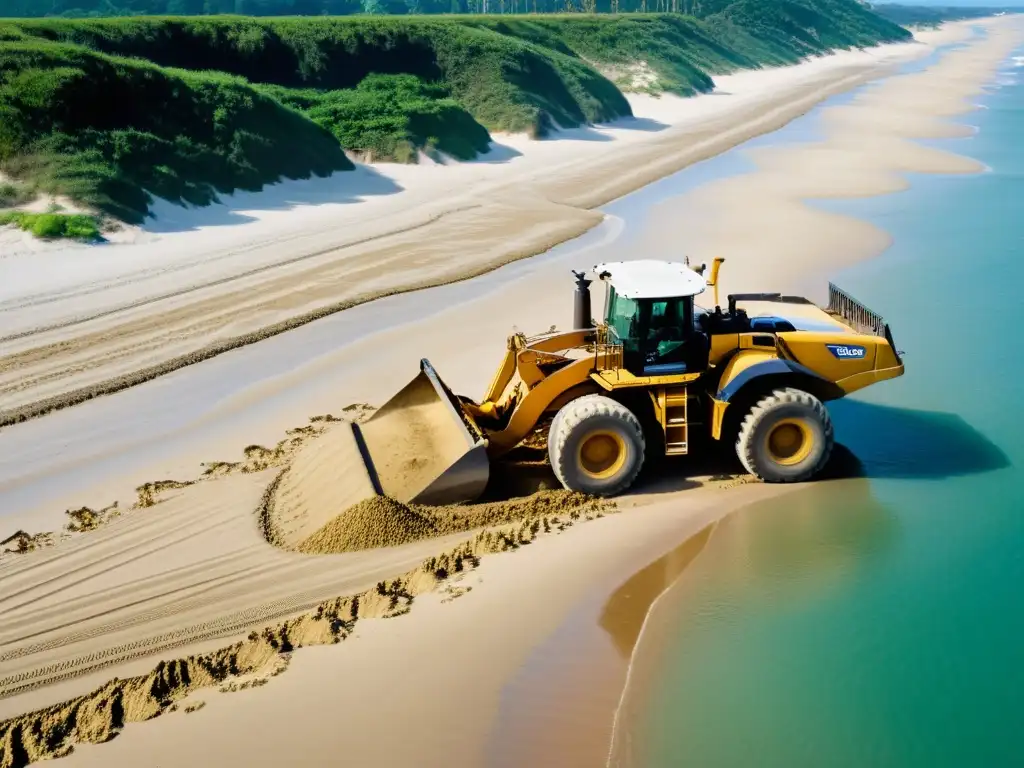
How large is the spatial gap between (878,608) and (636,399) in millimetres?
3387

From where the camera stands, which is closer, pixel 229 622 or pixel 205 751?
pixel 205 751

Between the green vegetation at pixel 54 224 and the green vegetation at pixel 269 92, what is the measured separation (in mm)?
1101

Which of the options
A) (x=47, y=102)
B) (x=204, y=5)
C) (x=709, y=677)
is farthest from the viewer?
(x=204, y=5)

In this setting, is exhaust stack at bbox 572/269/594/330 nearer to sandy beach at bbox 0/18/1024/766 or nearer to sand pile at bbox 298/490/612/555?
sandy beach at bbox 0/18/1024/766

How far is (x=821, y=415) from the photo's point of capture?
448 inches

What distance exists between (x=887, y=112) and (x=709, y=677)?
50.6 metres

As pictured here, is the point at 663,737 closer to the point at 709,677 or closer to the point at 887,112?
the point at 709,677

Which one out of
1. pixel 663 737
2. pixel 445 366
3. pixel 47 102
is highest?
pixel 47 102

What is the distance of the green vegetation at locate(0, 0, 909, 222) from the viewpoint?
25.5 m

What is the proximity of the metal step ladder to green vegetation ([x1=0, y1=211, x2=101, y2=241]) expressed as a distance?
15502 mm

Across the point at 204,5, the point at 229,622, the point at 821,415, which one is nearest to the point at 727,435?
the point at 821,415

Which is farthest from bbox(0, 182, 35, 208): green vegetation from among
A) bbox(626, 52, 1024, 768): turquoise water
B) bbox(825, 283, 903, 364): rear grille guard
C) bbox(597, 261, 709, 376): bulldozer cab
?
bbox(626, 52, 1024, 768): turquoise water

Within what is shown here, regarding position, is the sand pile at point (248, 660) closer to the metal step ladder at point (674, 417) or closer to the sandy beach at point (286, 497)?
the sandy beach at point (286, 497)

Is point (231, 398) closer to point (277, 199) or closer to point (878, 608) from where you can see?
point (878, 608)
